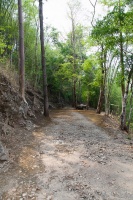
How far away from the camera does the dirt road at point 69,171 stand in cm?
342

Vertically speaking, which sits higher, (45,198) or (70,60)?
(70,60)

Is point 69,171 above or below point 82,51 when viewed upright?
below

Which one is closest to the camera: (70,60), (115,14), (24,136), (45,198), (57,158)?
(45,198)

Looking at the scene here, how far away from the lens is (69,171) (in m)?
4.28

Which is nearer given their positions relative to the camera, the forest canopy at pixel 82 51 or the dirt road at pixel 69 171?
the dirt road at pixel 69 171

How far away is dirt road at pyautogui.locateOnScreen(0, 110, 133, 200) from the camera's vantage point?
3.42 m

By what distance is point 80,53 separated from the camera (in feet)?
73.5

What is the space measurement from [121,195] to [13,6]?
13.7 meters

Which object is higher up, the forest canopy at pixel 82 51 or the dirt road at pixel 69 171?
the forest canopy at pixel 82 51

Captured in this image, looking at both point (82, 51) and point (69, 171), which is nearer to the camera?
point (69, 171)

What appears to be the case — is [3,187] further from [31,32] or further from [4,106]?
[31,32]

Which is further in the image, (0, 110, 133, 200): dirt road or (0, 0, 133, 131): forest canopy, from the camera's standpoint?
(0, 0, 133, 131): forest canopy

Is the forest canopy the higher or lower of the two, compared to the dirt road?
higher

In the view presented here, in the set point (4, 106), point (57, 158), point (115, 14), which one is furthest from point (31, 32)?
→ point (57, 158)
